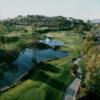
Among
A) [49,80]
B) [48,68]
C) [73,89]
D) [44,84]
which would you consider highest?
[44,84]

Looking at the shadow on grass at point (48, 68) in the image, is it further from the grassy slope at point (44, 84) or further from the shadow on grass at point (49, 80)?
the shadow on grass at point (49, 80)

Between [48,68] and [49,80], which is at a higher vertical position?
[49,80]

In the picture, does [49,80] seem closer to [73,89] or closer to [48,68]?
[73,89]

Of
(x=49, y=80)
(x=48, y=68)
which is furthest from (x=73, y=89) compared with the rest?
(x=48, y=68)

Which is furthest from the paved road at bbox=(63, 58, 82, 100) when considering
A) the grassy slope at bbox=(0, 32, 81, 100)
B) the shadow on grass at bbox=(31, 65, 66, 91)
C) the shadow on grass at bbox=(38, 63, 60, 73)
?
the shadow on grass at bbox=(38, 63, 60, 73)

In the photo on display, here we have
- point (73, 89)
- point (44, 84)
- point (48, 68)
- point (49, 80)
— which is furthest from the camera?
point (48, 68)

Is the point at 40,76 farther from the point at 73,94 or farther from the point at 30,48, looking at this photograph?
the point at 30,48

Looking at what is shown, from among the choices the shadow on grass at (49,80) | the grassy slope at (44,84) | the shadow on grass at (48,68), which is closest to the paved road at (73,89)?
the grassy slope at (44,84)

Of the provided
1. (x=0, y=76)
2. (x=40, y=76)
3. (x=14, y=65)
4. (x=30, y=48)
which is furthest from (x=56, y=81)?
(x=30, y=48)

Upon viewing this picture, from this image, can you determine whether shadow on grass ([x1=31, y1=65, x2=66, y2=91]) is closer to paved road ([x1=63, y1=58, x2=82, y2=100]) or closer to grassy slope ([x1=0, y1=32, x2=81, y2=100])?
grassy slope ([x1=0, y1=32, x2=81, y2=100])
